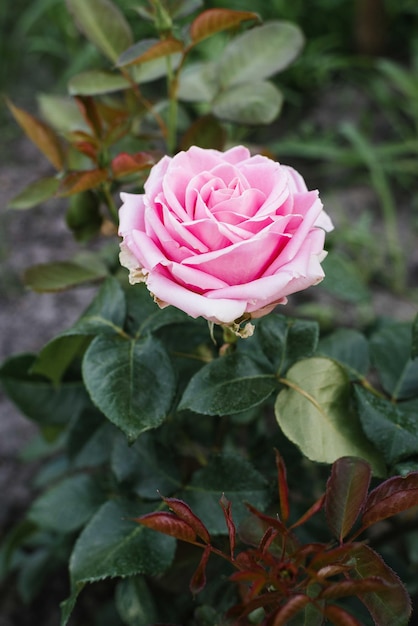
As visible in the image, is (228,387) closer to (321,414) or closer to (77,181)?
(321,414)

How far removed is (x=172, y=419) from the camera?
35.8 inches

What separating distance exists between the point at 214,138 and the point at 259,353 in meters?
0.32

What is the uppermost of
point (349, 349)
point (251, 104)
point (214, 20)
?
point (214, 20)

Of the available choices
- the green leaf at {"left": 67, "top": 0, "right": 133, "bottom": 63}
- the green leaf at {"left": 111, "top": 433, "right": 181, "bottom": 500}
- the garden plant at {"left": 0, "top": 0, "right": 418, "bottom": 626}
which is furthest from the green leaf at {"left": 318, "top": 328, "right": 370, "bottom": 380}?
the green leaf at {"left": 67, "top": 0, "right": 133, "bottom": 63}

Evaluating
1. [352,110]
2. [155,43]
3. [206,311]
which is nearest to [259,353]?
[206,311]

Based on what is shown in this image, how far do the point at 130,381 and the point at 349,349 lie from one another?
332 mm

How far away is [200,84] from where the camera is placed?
95cm

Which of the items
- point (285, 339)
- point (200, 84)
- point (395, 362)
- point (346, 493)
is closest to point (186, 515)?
point (346, 493)

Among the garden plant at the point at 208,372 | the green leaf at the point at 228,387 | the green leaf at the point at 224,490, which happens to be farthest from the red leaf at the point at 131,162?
Answer: the green leaf at the point at 224,490

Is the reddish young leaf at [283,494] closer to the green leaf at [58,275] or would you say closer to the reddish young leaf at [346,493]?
the reddish young leaf at [346,493]

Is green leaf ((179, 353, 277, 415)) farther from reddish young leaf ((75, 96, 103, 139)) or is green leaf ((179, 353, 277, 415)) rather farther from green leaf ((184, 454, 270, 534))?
reddish young leaf ((75, 96, 103, 139))

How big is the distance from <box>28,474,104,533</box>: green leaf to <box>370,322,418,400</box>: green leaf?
0.46m

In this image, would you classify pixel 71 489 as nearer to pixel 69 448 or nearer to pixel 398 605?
pixel 69 448

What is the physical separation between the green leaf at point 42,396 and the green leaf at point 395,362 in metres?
0.43
